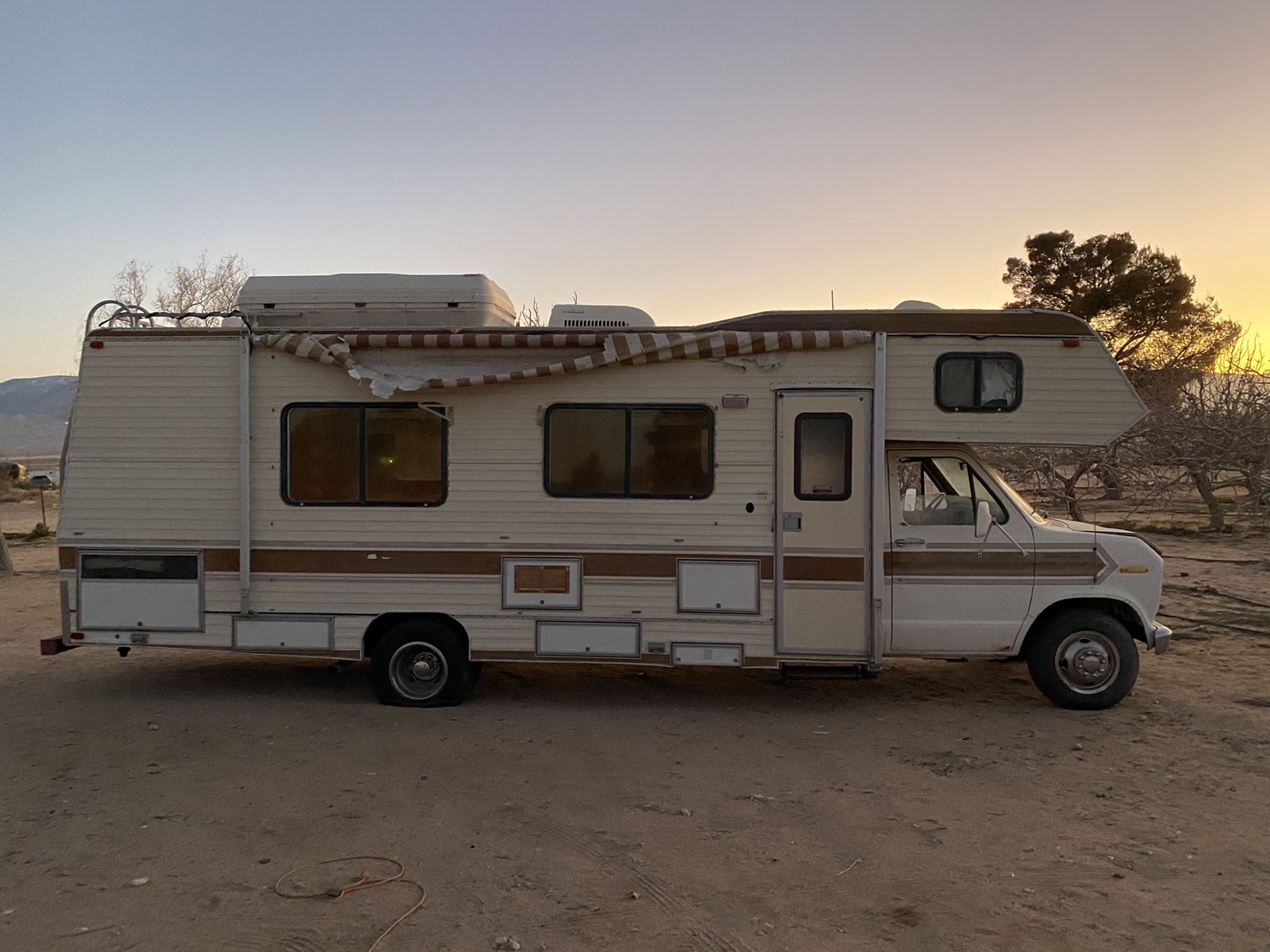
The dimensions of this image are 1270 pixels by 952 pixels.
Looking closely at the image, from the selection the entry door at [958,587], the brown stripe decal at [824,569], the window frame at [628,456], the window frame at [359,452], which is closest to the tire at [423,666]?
the window frame at [359,452]

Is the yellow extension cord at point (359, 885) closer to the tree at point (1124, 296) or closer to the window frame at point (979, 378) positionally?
the window frame at point (979, 378)

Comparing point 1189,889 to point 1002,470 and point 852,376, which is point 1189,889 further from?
point 1002,470

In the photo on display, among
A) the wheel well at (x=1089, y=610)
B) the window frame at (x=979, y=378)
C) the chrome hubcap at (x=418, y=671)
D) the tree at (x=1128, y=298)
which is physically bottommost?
the chrome hubcap at (x=418, y=671)

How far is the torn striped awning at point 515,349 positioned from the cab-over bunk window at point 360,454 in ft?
1.09

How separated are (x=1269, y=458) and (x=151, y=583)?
17.4m

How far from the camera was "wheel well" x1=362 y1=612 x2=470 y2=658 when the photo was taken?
7.09 metres

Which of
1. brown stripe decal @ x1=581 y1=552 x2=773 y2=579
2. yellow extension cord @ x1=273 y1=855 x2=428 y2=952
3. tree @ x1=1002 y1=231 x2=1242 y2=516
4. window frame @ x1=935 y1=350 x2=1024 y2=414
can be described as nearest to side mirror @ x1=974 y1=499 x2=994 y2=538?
window frame @ x1=935 y1=350 x2=1024 y2=414

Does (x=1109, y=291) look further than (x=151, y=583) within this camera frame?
Yes

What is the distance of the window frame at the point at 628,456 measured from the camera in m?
6.87

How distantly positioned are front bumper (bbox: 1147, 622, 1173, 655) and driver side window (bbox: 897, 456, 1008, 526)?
4.40 ft

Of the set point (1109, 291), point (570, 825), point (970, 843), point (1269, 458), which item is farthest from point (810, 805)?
point (1109, 291)

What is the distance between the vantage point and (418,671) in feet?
23.2

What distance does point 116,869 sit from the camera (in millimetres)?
4375

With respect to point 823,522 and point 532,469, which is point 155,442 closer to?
point 532,469
